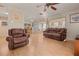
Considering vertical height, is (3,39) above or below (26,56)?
above

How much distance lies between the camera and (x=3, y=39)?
279 centimetres

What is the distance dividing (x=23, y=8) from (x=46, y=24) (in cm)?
54

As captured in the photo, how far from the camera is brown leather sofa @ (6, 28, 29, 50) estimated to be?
9.17ft

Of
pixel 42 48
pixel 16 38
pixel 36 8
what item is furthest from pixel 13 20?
pixel 42 48

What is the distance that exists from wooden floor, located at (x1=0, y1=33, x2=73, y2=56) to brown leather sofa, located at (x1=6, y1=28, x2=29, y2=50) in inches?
3.4

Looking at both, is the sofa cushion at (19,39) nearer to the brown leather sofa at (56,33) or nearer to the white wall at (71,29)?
the brown leather sofa at (56,33)

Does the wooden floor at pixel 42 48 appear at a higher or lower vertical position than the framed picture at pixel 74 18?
lower

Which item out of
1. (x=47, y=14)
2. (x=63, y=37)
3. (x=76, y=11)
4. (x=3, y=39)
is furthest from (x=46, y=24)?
(x=3, y=39)

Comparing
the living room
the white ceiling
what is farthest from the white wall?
the white ceiling

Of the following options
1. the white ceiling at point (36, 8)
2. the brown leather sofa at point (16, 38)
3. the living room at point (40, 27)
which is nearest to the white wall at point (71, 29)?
the living room at point (40, 27)

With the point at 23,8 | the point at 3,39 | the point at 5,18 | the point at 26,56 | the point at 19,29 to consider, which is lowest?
the point at 26,56

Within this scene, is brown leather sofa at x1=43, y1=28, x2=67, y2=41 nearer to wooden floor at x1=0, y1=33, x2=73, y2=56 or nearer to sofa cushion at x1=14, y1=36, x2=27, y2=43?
wooden floor at x1=0, y1=33, x2=73, y2=56

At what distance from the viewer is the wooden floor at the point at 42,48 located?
2.83 metres

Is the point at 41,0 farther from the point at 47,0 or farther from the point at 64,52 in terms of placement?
the point at 64,52
